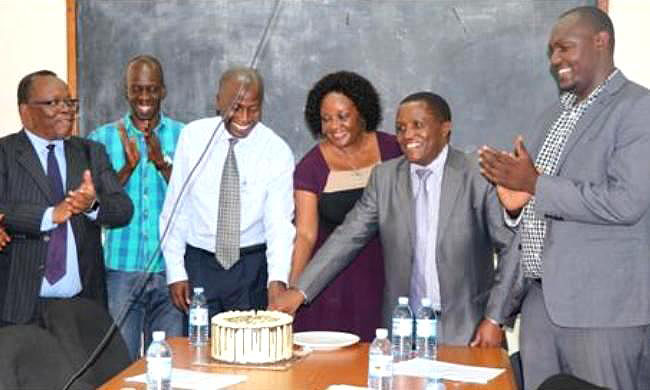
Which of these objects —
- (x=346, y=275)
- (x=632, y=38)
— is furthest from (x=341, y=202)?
(x=632, y=38)

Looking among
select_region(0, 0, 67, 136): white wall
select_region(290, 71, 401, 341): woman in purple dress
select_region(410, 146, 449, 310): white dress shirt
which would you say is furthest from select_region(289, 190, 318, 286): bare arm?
select_region(0, 0, 67, 136): white wall

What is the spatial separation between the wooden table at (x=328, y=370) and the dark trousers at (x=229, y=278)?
0.72 m

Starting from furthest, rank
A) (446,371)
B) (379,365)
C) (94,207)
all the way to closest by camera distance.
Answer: (94,207) → (446,371) → (379,365)

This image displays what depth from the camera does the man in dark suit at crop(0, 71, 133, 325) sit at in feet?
12.6

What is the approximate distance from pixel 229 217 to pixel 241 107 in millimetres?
465

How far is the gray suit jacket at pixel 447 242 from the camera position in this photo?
3.66 meters

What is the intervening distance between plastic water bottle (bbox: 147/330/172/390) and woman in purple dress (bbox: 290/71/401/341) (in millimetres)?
1434

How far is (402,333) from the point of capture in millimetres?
3105

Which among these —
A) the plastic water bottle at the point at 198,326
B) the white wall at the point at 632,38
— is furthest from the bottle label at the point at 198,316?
the white wall at the point at 632,38

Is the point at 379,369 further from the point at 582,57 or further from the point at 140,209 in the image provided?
the point at 140,209

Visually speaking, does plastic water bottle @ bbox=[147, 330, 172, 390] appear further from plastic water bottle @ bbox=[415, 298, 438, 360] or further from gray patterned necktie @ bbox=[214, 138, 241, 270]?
gray patterned necktie @ bbox=[214, 138, 241, 270]

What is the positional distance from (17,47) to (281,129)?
139 centimetres

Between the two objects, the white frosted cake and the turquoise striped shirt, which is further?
the turquoise striped shirt

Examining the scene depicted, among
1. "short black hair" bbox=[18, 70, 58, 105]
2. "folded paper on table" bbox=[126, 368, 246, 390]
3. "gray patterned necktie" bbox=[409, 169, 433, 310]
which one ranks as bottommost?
"folded paper on table" bbox=[126, 368, 246, 390]
